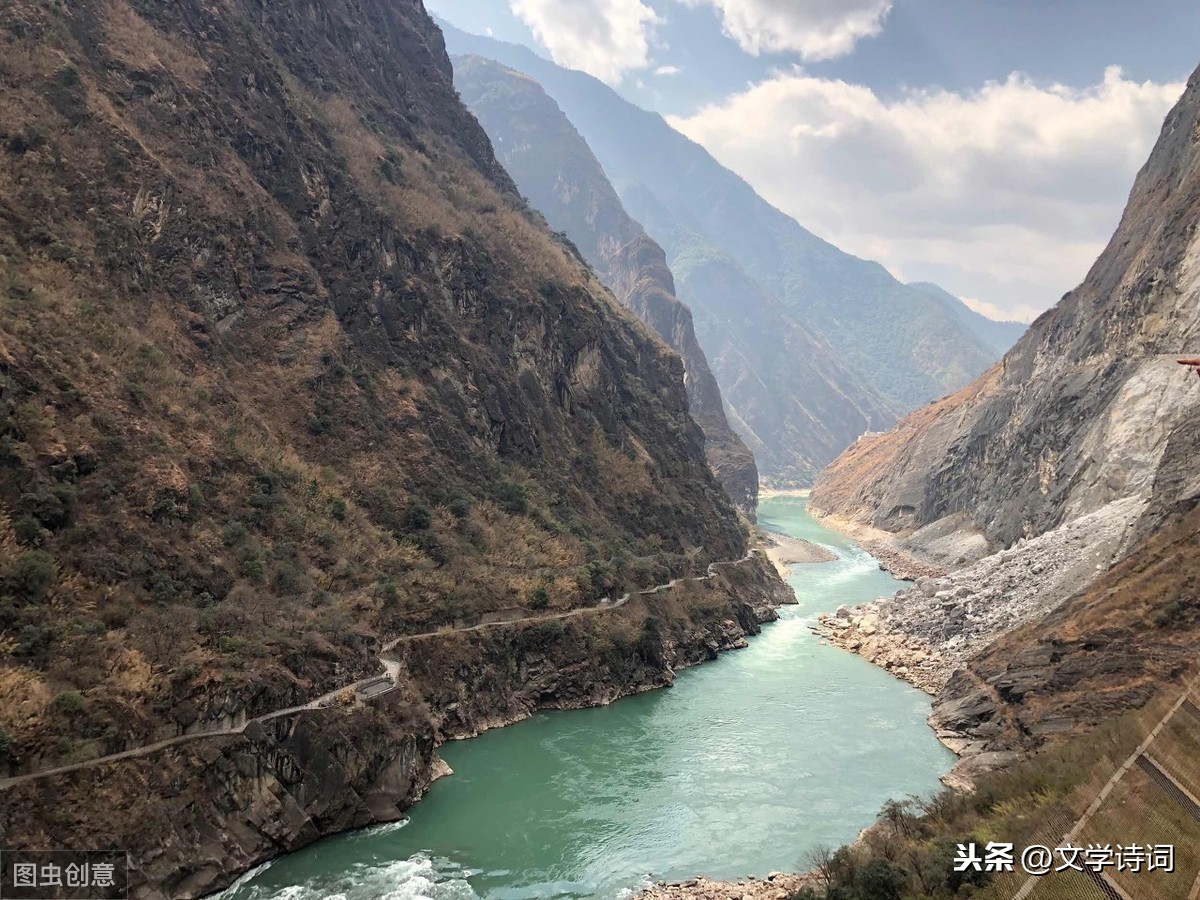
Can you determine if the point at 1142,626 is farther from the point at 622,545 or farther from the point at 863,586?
the point at 863,586

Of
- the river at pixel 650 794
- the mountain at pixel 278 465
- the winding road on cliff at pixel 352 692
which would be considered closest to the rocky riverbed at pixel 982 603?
the river at pixel 650 794

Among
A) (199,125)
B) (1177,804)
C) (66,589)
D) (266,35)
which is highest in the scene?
(266,35)

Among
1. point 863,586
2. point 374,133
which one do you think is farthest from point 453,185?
point 863,586

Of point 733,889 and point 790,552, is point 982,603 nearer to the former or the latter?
point 733,889

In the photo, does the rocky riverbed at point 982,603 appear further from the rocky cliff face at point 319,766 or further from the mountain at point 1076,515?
the rocky cliff face at point 319,766

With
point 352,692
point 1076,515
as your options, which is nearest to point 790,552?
point 1076,515

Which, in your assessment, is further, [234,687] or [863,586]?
[863,586]
